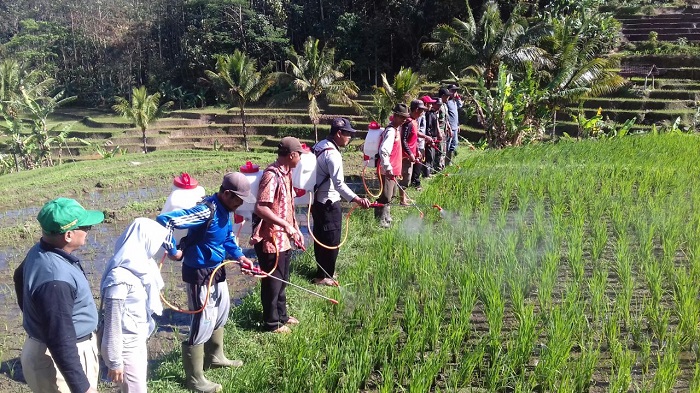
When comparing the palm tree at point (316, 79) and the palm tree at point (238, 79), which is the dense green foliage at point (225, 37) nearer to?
the palm tree at point (316, 79)

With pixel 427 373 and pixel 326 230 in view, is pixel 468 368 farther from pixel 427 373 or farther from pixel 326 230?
pixel 326 230

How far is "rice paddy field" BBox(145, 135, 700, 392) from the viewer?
8.72 feet

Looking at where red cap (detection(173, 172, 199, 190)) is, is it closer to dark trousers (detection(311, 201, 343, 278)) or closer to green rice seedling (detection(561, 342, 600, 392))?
dark trousers (detection(311, 201, 343, 278))

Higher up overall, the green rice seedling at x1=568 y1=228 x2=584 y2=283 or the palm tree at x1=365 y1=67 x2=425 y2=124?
the palm tree at x1=365 y1=67 x2=425 y2=124

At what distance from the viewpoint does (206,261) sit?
2785mm

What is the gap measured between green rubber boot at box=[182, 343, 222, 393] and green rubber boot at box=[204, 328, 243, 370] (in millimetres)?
189

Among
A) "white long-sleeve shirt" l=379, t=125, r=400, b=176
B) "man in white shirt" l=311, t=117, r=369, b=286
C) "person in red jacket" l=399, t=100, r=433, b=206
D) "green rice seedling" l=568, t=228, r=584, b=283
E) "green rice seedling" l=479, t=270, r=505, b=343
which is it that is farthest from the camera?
"person in red jacket" l=399, t=100, r=433, b=206

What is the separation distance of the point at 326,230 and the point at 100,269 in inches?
93.3

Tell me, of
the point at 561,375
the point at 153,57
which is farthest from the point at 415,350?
the point at 153,57

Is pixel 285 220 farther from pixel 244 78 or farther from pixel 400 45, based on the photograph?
pixel 400 45

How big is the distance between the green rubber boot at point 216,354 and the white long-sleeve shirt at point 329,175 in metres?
1.40

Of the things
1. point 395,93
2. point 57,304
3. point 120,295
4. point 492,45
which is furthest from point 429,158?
point 395,93

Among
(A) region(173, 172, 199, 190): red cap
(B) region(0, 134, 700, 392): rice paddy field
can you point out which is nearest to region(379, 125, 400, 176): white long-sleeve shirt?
(B) region(0, 134, 700, 392): rice paddy field

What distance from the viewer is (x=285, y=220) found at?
3.41 m
